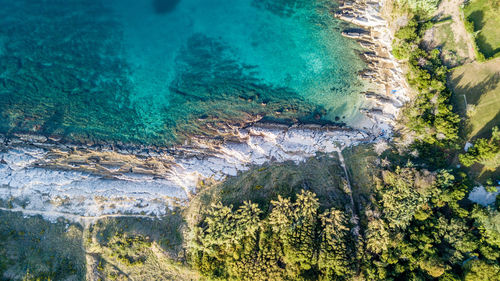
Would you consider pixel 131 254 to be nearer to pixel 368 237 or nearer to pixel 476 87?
pixel 368 237

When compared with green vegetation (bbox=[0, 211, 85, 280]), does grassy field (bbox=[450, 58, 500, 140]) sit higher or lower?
higher

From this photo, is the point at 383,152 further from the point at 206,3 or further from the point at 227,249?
the point at 206,3

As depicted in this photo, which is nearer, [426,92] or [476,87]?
[476,87]

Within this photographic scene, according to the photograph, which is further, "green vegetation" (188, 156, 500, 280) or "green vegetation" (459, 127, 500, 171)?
"green vegetation" (459, 127, 500, 171)

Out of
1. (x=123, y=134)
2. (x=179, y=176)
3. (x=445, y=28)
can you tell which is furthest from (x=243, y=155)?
(x=445, y=28)

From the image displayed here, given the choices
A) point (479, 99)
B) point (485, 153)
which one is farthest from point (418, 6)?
point (485, 153)

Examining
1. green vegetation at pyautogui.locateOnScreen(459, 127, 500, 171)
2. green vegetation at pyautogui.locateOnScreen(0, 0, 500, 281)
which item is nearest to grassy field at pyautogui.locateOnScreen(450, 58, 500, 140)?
green vegetation at pyautogui.locateOnScreen(0, 0, 500, 281)

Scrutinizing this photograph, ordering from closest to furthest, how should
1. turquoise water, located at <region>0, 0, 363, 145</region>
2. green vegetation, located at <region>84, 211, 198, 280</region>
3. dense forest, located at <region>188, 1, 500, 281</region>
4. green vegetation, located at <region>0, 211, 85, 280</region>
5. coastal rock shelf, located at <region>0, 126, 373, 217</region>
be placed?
1. dense forest, located at <region>188, 1, 500, 281</region>
2. green vegetation, located at <region>0, 211, 85, 280</region>
3. green vegetation, located at <region>84, 211, 198, 280</region>
4. coastal rock shelf, located at <region>0, 126, 373, 217</region>
5. turquoise water, located at <region>0, 0, 363, 145</region>

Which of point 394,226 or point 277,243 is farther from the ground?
point 394,226

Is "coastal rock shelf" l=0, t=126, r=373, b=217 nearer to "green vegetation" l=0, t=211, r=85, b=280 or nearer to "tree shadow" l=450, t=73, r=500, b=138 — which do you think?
"green vegetation" l=0, t=211, r=85, b=280
